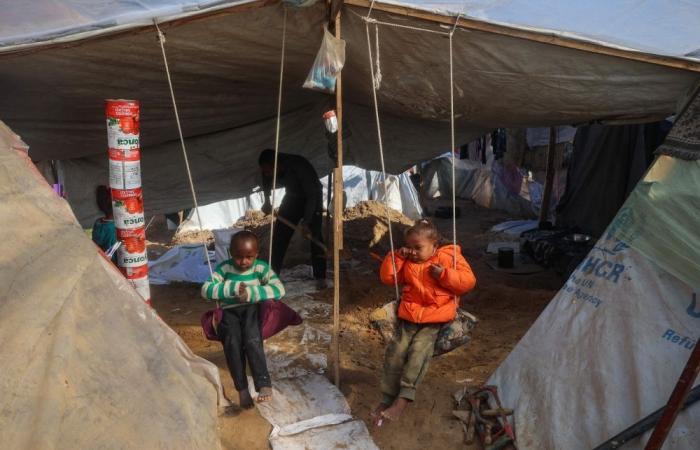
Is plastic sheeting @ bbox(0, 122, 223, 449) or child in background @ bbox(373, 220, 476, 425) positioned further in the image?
child in background @ bbox(373, 220, 476, 425)

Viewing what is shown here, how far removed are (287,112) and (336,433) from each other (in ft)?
13.4

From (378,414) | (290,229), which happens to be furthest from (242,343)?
(290,229)

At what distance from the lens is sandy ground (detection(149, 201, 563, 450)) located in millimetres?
3471

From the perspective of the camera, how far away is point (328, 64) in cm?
345

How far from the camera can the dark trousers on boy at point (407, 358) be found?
3428 mm

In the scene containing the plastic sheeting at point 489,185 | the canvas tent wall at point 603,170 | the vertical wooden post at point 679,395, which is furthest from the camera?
the plastic sheeting at point 489,185

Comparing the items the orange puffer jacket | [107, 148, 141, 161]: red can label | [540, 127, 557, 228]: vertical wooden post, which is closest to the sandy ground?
the orange puffer jacket

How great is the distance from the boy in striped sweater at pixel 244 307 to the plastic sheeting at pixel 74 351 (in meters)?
0.62

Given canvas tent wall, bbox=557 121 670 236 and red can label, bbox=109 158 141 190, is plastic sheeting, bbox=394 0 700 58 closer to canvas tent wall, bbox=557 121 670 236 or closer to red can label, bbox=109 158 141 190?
red can label, bbox=109 158 141 190

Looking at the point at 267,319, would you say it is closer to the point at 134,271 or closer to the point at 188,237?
the point at 134,271

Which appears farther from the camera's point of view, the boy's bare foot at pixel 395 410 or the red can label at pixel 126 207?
the boy's bare foot at pixel 395 410

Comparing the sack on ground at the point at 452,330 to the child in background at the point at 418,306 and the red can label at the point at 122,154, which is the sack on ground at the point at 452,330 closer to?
the child in background at the point at 418,306

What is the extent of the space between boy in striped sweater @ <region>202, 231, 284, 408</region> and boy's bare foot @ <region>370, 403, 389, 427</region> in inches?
24.8

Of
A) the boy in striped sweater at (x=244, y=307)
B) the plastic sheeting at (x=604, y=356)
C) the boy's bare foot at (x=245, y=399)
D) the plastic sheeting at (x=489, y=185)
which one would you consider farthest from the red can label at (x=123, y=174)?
the plastic sheeting at (x=489, y=185)
